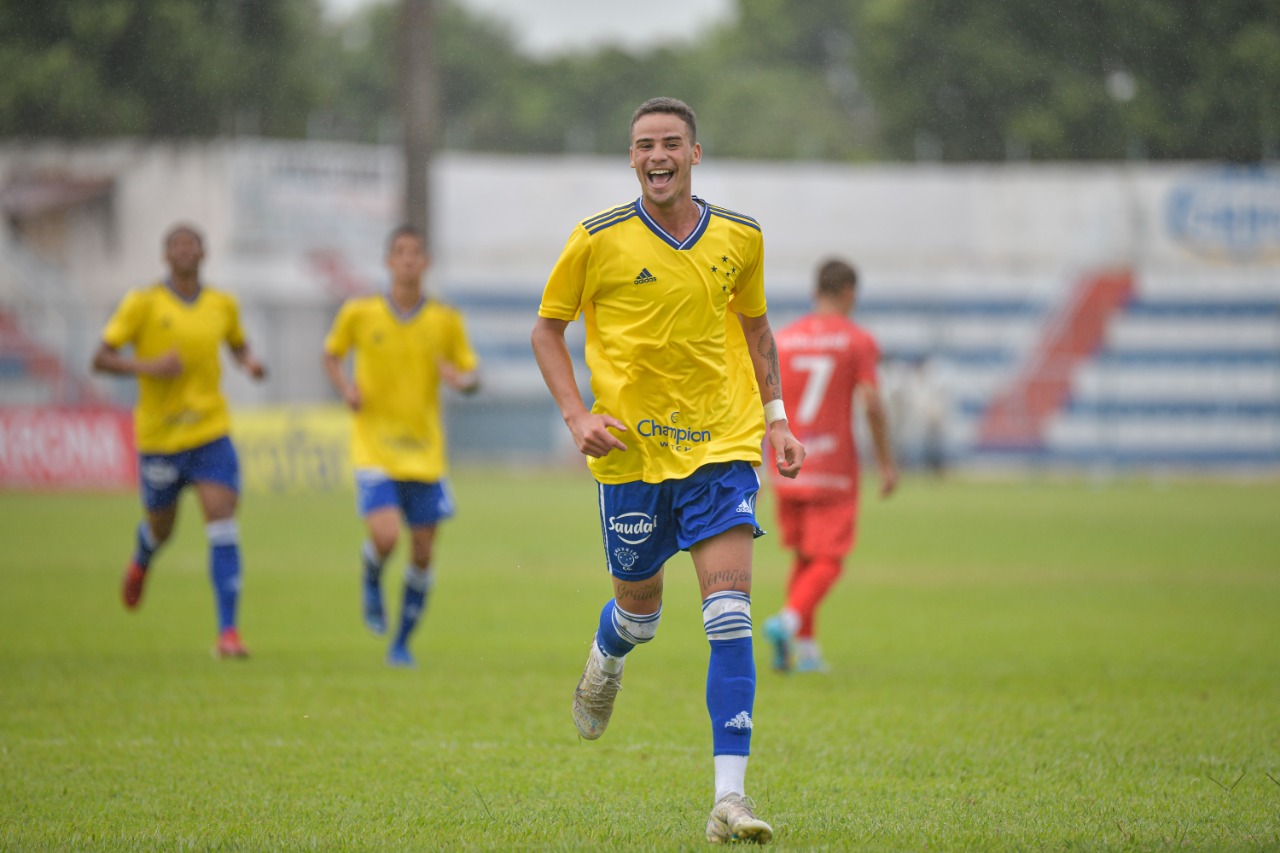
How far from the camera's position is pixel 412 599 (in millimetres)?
10000

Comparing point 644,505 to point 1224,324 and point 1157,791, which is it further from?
point 1224,324

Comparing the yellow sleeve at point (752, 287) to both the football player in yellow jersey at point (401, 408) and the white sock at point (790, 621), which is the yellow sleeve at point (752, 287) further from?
the football player in yellow jersey at point (401, 408)

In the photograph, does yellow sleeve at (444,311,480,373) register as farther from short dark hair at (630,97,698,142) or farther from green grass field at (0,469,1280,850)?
short dark hair at (630,97,698,142)

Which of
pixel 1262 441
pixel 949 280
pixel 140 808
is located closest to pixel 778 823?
pixel 140 808

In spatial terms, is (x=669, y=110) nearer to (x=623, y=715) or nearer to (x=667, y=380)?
(x=667, y=380)

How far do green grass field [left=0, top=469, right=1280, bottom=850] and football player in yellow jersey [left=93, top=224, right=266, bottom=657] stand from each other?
0.67 meters

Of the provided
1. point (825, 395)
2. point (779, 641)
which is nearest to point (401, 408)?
point (825, 395)

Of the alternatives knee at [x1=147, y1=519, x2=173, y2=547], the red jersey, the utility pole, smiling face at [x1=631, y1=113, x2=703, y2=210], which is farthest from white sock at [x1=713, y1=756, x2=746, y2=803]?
the utility pole

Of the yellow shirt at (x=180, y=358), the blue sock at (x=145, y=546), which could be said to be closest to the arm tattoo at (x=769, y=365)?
the yellow shirt at (x=180, y=358)

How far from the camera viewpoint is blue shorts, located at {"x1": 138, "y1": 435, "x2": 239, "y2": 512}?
1012 cm

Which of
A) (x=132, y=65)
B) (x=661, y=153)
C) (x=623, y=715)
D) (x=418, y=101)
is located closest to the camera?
(x=661, y=153)

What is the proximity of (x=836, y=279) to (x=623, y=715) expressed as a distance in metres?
3.14

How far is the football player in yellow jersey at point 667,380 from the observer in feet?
18.9

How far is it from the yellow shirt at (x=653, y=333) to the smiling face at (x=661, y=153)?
0.16 metres
